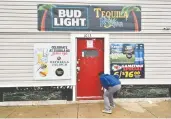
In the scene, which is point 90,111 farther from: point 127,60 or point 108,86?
point 127,60

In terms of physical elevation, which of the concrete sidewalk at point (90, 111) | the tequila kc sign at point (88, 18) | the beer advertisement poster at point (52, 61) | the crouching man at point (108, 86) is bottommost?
the concrete sidewalk at point (90, 111)

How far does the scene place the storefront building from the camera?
1080cm

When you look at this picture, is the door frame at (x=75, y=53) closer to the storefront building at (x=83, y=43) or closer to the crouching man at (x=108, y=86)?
the storefront building at (x=83, y=43)

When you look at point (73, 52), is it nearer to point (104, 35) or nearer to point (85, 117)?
point (104, 35)

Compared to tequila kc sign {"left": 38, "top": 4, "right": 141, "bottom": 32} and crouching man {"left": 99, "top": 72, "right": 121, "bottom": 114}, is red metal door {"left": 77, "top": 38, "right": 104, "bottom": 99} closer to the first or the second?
tequila kc sign {"left": 38, "top": 4, "right": 141, "bottom": 32}

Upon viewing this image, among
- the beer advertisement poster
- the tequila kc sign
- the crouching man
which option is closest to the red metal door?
the beer advertisement poster

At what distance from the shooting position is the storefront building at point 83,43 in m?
10.8

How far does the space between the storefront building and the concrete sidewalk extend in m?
0.74

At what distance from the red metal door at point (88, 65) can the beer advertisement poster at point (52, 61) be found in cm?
40

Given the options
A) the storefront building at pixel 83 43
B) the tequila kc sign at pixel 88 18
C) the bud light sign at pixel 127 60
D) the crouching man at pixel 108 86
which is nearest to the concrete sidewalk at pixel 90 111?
the crouching man at pixel 108 86

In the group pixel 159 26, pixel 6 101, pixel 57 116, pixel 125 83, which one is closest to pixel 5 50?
pixel 6 101

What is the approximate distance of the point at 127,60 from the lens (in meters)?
11.1

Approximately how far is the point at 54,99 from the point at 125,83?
245 cm

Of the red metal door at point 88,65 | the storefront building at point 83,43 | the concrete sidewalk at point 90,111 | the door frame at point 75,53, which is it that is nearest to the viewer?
the concrete sidewalk at point 90,111
